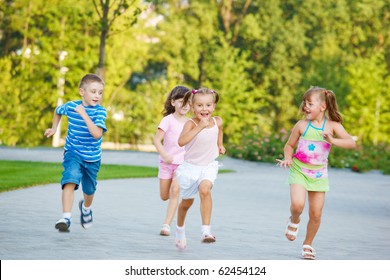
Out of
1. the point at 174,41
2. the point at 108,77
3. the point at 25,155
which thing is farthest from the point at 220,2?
the point at 25,155

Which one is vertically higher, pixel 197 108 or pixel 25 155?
pixel 197 108

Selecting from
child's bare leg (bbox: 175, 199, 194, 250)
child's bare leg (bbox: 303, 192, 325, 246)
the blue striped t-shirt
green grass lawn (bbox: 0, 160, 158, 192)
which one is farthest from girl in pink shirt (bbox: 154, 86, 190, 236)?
green grass lawn (bbox: 0, 160, 158, 192)

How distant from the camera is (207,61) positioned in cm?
5125

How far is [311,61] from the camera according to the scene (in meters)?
54.6

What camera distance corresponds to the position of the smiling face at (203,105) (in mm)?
8000

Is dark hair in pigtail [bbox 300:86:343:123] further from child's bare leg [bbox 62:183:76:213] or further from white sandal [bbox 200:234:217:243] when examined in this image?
child's bare leg [bbox 62:183:76:213]

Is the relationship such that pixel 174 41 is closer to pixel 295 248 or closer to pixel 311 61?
pixel 311 61

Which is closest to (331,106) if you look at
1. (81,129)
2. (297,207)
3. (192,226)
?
(297,207)

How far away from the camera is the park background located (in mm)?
41188

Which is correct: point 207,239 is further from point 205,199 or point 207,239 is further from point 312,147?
point 312,147

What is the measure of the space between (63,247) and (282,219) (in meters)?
4.45

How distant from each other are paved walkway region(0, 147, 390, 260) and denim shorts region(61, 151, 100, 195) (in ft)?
1.74

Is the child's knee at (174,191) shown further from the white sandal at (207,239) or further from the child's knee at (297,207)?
the child's knee at (297,207)

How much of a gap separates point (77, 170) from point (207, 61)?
1671 inches
